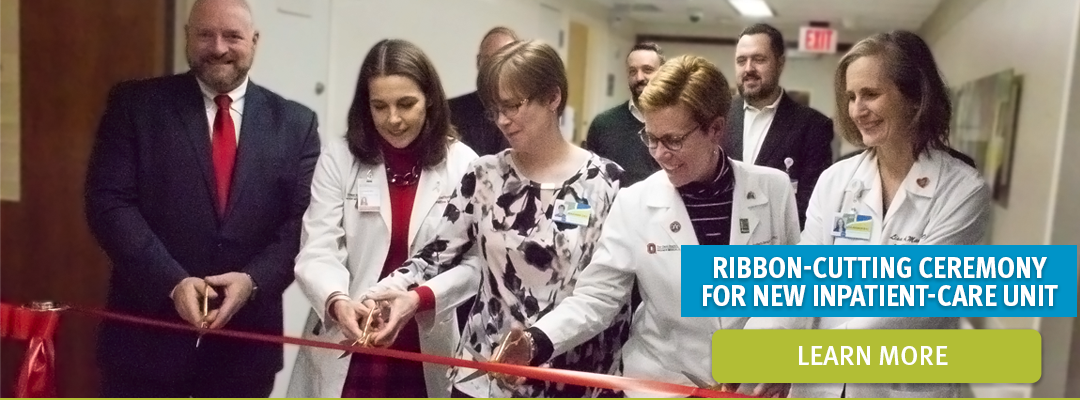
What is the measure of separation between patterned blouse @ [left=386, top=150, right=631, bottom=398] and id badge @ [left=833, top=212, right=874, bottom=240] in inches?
13.4

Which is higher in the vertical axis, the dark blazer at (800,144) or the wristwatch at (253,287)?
the dark blazer at (800,144)

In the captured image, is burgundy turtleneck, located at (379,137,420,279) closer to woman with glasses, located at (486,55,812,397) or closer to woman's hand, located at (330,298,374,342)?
woman's hand, located at (330,298,374,342)

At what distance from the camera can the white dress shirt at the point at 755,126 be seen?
1209mm

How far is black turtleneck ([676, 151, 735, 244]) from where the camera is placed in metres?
1.20

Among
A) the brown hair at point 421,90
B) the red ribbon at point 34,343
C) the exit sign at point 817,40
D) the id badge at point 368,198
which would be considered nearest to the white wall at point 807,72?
the exit sign at point 817,40

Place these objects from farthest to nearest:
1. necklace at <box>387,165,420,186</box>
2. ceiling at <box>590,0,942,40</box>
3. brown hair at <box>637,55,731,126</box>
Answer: necklace at <box>387,165,420,186</box> < ceiling at <box>590,0,942,40</box> < brown hair at <box>637,55,731,126</box>

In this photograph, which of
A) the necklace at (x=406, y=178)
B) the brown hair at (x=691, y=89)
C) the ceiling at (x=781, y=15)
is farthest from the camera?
the necklace at (x=406, y=178)

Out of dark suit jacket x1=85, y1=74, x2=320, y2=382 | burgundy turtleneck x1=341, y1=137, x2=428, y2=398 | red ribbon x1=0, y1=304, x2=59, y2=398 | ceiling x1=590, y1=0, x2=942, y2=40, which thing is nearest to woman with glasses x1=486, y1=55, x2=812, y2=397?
ceiling x1=590, y1=0, x2=942, y2=40

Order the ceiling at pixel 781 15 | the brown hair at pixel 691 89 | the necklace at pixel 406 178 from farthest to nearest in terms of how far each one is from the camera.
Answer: the necklace at pixel 406 178 < the ceiling at pixel 781 15 < the brown hair at pixel 691 89

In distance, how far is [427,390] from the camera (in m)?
1.43

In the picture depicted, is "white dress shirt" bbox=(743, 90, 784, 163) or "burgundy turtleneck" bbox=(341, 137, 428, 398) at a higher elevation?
"white dress shirt" bbox=(743, 90, 784, 163)

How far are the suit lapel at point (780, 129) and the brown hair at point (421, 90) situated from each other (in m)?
0.51

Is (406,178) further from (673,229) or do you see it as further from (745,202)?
(745,202)

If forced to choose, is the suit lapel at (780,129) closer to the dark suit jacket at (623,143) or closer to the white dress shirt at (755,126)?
the white dress shirt at (755,126)
